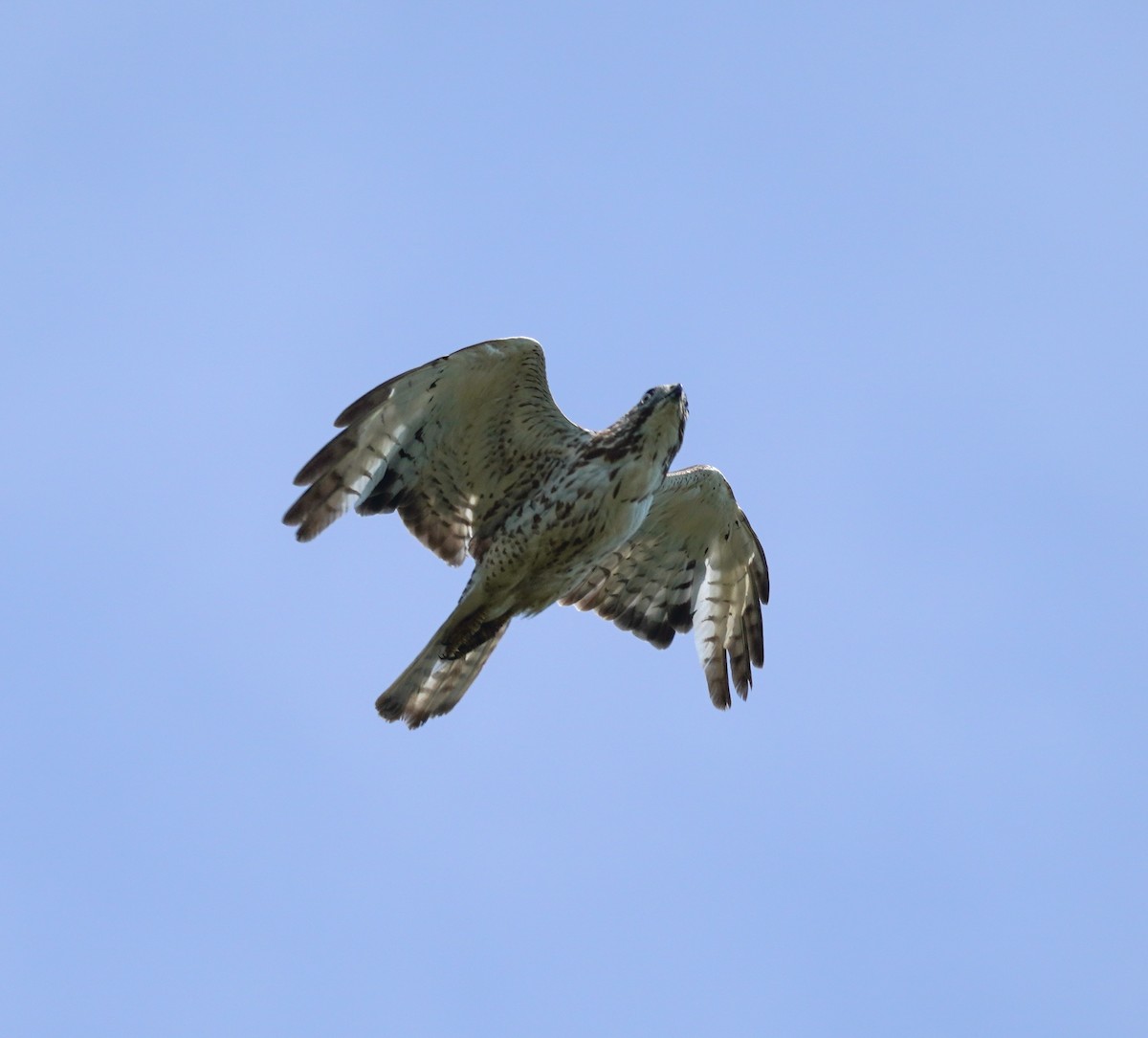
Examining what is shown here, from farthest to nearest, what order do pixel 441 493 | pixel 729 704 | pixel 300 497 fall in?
pixel 729 704
pixel 441 493
pixel 300 497

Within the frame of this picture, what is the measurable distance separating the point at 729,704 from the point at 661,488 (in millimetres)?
1772

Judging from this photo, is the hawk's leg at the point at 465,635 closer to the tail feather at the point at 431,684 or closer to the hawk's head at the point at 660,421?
the tail feather at the point at 431,684

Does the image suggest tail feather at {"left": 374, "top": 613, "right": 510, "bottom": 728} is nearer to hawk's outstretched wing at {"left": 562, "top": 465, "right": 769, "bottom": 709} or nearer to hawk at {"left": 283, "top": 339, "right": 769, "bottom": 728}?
hawk at {"left": 283, "top": 339, "right": 769, "bottom": 728}

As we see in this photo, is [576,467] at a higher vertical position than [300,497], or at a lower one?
higher

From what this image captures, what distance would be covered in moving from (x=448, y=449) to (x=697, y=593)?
7.75 feet

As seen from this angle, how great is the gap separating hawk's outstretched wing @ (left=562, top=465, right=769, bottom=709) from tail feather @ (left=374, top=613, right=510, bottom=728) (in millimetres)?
1377

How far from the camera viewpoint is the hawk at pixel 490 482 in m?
11.1

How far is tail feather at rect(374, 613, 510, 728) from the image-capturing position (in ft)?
37.8

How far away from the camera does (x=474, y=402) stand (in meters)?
11.4

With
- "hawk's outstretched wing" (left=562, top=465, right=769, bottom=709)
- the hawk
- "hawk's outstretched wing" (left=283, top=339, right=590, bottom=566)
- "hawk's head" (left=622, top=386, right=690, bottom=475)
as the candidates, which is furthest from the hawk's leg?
"hawk's head" (left=622, top=386, right=690, bottom=475)

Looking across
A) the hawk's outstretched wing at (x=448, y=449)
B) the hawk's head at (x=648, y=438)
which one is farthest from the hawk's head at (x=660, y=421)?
the hawk's outstretched wing at (x=448, y=449)

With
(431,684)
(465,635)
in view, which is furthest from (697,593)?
(431,684)

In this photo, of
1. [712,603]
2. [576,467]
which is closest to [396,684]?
[576,467]

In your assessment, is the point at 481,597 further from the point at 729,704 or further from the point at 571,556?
the point at 729,704
